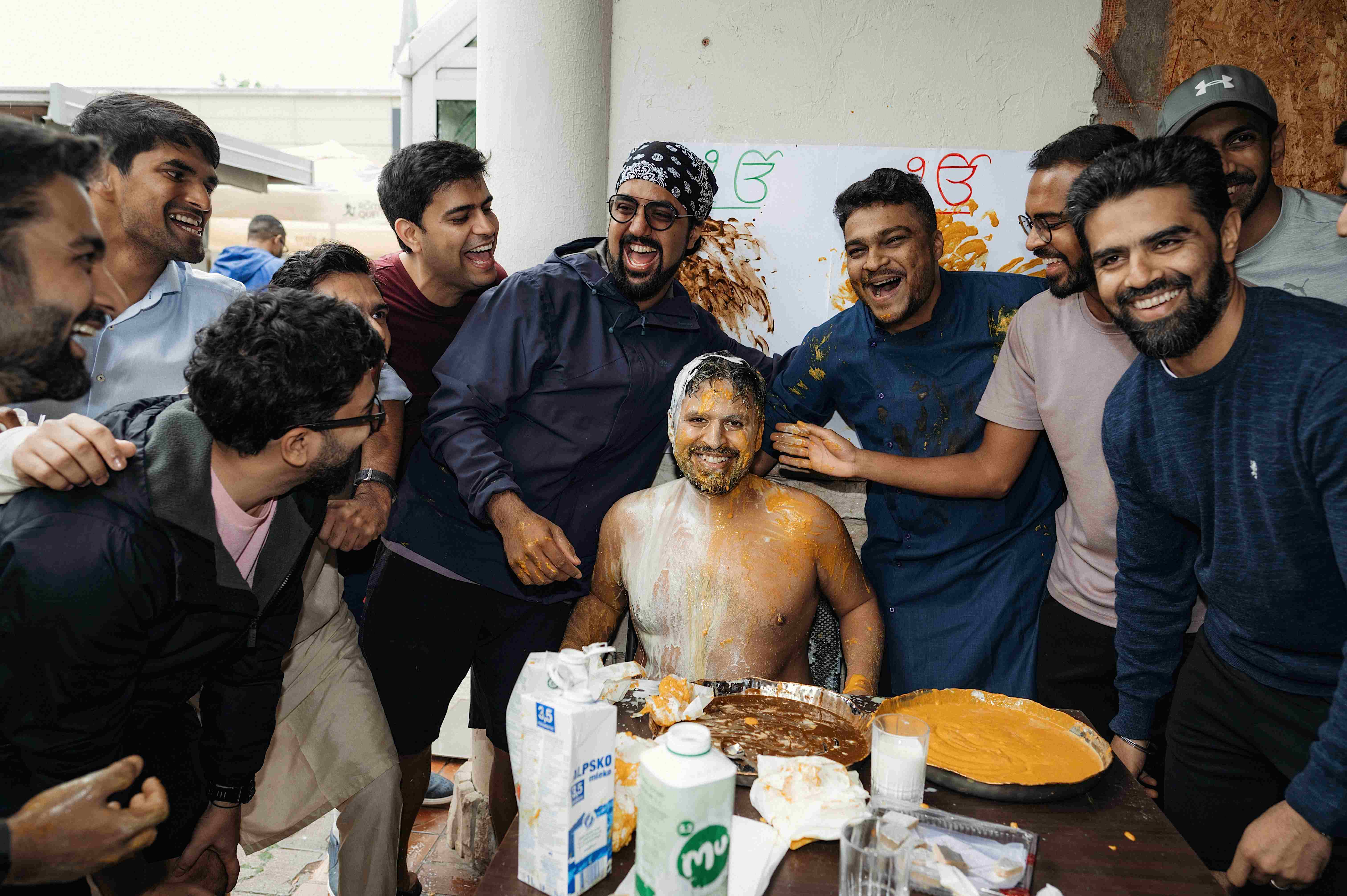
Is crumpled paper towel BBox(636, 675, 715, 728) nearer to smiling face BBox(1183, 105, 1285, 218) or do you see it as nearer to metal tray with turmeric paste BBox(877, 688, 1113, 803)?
metal tray with turmeric paste BBox(877, 688, 1113, 803)

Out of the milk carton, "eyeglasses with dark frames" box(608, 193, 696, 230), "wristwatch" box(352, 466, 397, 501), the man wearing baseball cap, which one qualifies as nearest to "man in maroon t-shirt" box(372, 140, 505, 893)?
"wristwatch" box(352, 466, 397, 501)

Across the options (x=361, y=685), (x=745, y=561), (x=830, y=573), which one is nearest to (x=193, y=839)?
(x=361, y=685)

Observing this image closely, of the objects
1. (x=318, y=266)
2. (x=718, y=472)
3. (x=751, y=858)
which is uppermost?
(x=318, y=266)

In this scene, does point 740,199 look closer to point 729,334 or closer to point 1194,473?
point 729,334

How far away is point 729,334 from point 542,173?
1.12 metres

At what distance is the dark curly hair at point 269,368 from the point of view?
196 centimetres

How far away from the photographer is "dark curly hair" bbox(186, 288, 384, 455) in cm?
196

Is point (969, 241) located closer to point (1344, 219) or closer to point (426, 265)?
point (1344, 219)

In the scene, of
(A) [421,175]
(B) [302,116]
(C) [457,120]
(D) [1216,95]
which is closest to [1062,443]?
(D) [1216,95]

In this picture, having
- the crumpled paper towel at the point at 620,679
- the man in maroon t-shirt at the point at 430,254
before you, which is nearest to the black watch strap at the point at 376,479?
the man in maroon t-shirt at the point at 430,254

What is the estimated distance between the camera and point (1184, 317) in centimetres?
202

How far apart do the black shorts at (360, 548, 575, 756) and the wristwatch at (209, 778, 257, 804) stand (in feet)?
2.23

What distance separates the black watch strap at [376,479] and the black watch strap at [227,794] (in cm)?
100

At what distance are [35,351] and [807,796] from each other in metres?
1.64
